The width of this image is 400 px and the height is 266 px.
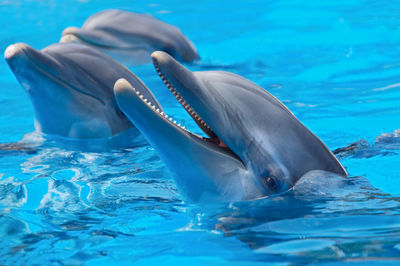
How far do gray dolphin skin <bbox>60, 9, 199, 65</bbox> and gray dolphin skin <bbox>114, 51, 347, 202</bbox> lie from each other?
16.4 ft

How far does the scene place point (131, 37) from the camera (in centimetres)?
892

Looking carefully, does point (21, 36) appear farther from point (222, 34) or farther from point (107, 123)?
point (107, 123)

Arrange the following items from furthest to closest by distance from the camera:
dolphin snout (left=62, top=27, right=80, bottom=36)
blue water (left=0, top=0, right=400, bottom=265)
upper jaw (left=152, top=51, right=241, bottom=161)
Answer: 1. dolphin snout (left=62, top=27, right=80, bottom=36)
2. upper jaw (left=152, top=51, right=241, bottom=161)
3. blue water (left=0, top=0, right=400, bottom=265)

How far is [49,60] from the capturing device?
16.8 ft

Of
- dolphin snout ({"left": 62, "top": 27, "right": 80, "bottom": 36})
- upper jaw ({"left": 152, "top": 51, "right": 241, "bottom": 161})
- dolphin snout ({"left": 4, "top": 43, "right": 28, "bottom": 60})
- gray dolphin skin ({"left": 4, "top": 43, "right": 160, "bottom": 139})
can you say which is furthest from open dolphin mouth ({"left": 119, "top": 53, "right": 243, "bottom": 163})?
dolphin snout ({"left": 62, "top": 27, "right": 80, "bottom": 36})

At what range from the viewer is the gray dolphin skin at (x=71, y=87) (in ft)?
16.6

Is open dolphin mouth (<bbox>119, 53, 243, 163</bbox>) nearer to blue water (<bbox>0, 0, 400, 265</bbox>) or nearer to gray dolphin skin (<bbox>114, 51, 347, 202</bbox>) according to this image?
gray dolphin skin (<bbox>114, 51, 347, 202</bbox>)

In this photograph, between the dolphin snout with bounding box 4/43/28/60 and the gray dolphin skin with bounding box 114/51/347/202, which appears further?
the dolphin snout with bounding box 4/43/28/60

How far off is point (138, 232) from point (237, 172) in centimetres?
75

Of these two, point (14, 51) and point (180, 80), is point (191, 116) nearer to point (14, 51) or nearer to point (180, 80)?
point (180, 80)

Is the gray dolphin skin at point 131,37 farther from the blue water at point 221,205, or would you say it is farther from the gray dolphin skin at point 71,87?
the gray dolphin skin at point 71,87

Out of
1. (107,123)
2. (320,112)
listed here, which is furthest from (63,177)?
(320,112)

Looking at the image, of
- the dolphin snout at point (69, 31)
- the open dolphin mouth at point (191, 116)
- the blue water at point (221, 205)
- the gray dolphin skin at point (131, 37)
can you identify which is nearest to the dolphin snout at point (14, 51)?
the blue water at point (221, 205)

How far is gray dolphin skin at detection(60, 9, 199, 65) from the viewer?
8688 millimetres
